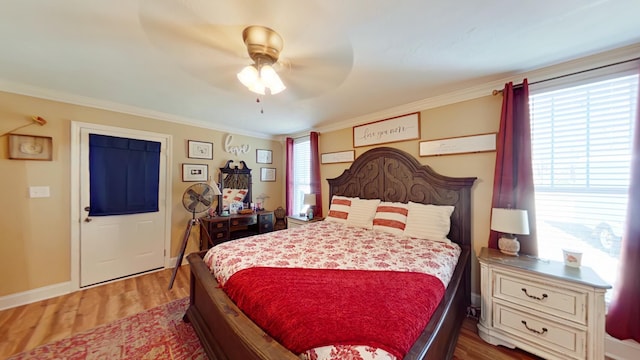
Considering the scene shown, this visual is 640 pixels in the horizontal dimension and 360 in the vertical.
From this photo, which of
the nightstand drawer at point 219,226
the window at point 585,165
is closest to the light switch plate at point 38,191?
the nightstand drawer at point 219,226

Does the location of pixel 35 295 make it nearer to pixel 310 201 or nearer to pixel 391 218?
pixel 310 201

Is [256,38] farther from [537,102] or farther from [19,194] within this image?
[19,194]

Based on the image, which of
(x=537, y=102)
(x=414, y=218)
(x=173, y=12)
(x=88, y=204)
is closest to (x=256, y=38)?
(x=173, y=12)

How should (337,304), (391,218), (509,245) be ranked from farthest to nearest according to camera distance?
(391,218), (509,245), (337,304)

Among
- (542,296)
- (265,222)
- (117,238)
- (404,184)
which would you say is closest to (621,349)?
(542,296)

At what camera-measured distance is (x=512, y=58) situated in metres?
1.74

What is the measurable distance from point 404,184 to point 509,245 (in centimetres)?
117

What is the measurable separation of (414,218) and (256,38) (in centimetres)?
225

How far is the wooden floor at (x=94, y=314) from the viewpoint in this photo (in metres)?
1.69

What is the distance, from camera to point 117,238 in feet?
9.26

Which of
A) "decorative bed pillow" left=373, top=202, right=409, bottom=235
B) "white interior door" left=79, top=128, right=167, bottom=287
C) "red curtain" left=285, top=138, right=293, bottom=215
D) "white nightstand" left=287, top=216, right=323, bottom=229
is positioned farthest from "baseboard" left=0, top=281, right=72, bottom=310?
"decorative bed pillow" left=373, top=202, right=409, bottom=235

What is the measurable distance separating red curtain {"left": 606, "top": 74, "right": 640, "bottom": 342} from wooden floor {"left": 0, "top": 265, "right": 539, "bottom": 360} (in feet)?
2.15

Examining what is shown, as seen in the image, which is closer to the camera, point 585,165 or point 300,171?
point 585,165

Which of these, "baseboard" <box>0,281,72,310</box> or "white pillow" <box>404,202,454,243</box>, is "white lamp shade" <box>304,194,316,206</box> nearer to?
"white pillow" <box>404,202,454,243</box>
